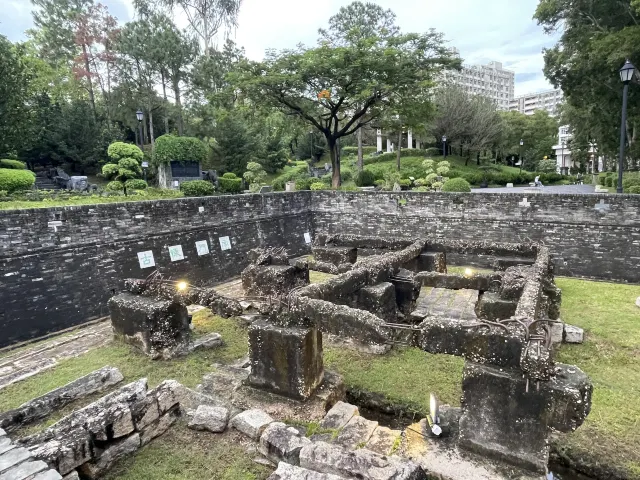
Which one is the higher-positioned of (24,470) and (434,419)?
(24,470)

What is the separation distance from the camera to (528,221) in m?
11.6

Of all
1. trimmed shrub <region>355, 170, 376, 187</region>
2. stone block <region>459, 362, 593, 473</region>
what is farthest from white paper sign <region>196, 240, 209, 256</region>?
trimmed shrub <region>355, 170, 376, 187</region>

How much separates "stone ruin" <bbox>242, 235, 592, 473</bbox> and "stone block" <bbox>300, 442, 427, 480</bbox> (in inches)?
32.7

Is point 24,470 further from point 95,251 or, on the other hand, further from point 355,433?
point 95,251

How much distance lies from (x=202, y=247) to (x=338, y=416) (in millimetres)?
→ 8107

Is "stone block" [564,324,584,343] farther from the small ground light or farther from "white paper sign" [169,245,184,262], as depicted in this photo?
"white paper sign" [169,245,184,262]

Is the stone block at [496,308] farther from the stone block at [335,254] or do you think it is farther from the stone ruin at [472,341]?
the stone block at [335,254]

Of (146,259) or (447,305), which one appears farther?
(146,259)

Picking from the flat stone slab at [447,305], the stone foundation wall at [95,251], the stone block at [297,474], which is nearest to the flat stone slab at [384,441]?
the stone block at [297,474]

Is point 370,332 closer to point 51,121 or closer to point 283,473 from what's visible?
point 283,473

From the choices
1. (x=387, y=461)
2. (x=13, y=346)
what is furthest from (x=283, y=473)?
(x=13, y=346)

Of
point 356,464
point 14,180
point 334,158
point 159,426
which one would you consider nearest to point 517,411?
point 356,464

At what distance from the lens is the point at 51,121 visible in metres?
21.3

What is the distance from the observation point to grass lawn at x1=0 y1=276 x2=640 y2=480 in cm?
394
